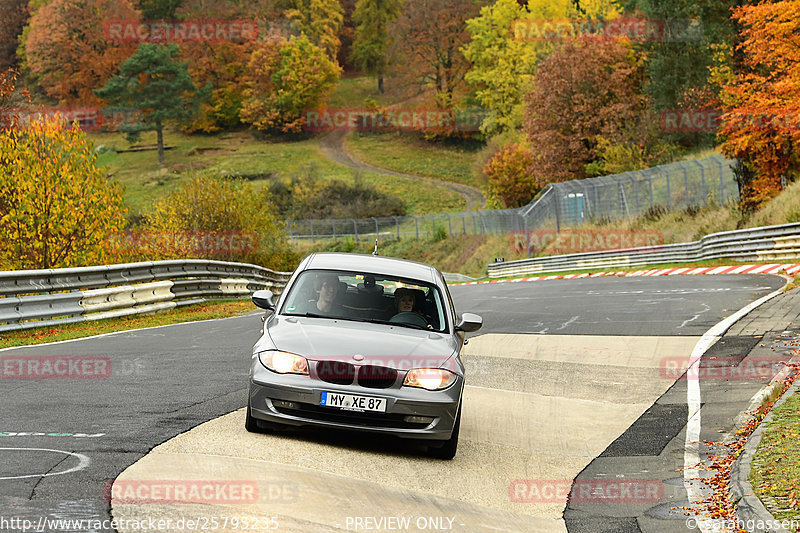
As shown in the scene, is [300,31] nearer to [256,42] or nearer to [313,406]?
[256,42]

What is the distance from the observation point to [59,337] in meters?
16.0

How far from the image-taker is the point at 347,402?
25.0ft

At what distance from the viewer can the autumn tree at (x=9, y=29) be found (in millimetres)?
164375

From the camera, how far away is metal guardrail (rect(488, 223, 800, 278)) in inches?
1221

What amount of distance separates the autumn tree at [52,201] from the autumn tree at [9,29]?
499ft

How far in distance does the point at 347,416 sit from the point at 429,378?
71 centimetres

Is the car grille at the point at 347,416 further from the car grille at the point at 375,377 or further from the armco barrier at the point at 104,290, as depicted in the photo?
the armco barrier at the point at 104,290

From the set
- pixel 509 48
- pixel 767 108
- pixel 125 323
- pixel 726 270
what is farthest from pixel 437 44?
pixel 125 323

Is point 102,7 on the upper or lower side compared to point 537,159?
upper

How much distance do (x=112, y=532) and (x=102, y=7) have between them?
144 m

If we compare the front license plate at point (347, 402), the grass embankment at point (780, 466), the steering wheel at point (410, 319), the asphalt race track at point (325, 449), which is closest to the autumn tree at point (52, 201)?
the asphalt race track at point (325, 449)

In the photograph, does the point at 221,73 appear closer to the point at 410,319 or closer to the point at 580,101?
the point at 580,101

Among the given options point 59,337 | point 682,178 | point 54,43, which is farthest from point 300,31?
point 59,337

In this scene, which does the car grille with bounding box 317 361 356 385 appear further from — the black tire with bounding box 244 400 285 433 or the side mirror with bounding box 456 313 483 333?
the side mirror with bounding box 456 313 483 333
